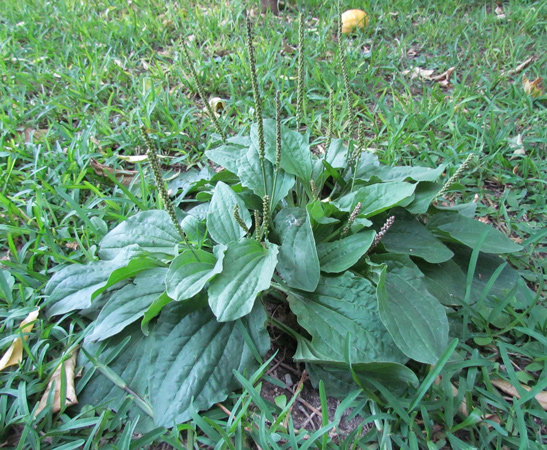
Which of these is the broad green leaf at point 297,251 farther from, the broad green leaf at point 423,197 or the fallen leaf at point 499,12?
the fallen leaf at point 499,12

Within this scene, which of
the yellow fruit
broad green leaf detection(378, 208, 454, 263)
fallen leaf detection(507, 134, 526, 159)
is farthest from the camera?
the yellow fruit

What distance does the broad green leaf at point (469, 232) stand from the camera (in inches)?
76.4

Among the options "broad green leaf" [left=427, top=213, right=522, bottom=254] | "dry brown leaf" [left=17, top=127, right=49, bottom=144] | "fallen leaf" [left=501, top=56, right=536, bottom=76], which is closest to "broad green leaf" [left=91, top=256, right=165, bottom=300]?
"broad green leaf" [left=427, top=213, right=522, bottom=254]

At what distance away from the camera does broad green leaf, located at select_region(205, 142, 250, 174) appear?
219 centimetres

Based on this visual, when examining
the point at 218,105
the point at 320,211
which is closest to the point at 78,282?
the point at 320,211

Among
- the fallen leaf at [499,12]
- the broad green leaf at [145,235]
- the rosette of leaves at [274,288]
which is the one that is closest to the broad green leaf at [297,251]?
the rosette of leaves at [274,288]

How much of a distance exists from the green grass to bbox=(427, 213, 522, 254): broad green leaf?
31cm

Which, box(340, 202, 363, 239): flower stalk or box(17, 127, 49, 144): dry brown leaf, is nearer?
box(340, 202, 363, 239): flower stalk

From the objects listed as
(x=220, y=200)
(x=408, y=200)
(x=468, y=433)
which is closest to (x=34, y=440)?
(x=220, y=200)

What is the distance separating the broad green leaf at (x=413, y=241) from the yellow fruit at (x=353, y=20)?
8.94 feet

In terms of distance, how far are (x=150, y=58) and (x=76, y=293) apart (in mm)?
2622

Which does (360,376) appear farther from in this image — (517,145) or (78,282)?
(517,145)

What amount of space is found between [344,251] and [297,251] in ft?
0.71

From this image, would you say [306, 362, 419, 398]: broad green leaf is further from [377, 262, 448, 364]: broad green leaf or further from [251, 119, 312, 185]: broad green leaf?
[251, 119, 312, 185]: broad green leaf
